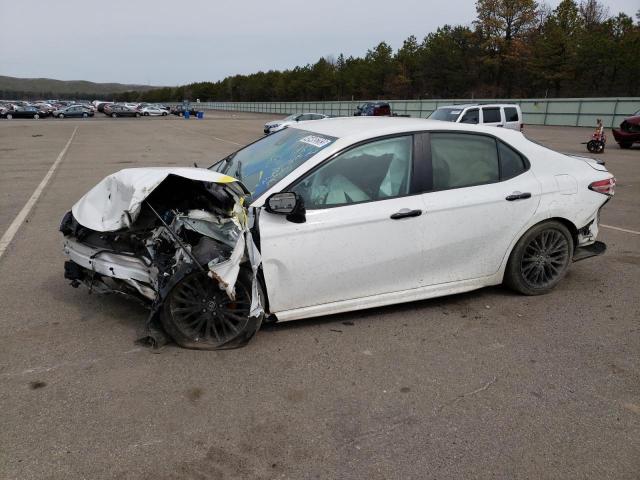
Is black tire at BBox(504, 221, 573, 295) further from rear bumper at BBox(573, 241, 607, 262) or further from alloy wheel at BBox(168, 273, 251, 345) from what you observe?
alloy wheel at BBox(168, 273, 251, 345)

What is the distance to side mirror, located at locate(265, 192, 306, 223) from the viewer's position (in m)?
3.58

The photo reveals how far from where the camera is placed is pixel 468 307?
4461 mm

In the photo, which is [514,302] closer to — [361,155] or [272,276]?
[361,155]

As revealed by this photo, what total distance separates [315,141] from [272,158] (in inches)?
16.5

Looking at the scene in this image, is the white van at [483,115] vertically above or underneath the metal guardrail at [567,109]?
above

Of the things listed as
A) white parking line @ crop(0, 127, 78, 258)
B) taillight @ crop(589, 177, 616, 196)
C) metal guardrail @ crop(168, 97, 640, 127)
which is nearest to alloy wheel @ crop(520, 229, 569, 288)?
taillight @ crop(589, 177, 616, 196)

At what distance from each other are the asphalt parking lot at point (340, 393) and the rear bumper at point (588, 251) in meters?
0.33

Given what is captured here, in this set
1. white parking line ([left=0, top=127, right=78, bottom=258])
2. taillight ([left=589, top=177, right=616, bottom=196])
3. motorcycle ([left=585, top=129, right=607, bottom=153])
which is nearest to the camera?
taillight ([left=589, top=177, right=616, bottom=196])

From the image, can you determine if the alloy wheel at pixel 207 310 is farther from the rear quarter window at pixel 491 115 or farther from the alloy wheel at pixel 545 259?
the rear quarter window at pixel 491 115

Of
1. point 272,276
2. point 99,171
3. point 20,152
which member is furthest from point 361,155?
point 20,152

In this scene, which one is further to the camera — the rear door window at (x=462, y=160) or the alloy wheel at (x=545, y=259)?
the alloy wheel at (x=545, y=259)

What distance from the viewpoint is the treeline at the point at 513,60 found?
2042 inches

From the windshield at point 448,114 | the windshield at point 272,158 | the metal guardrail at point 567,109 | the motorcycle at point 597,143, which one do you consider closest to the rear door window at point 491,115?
the windshield at point 448,114

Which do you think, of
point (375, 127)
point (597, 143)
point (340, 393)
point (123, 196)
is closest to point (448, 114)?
point (597, 143)
